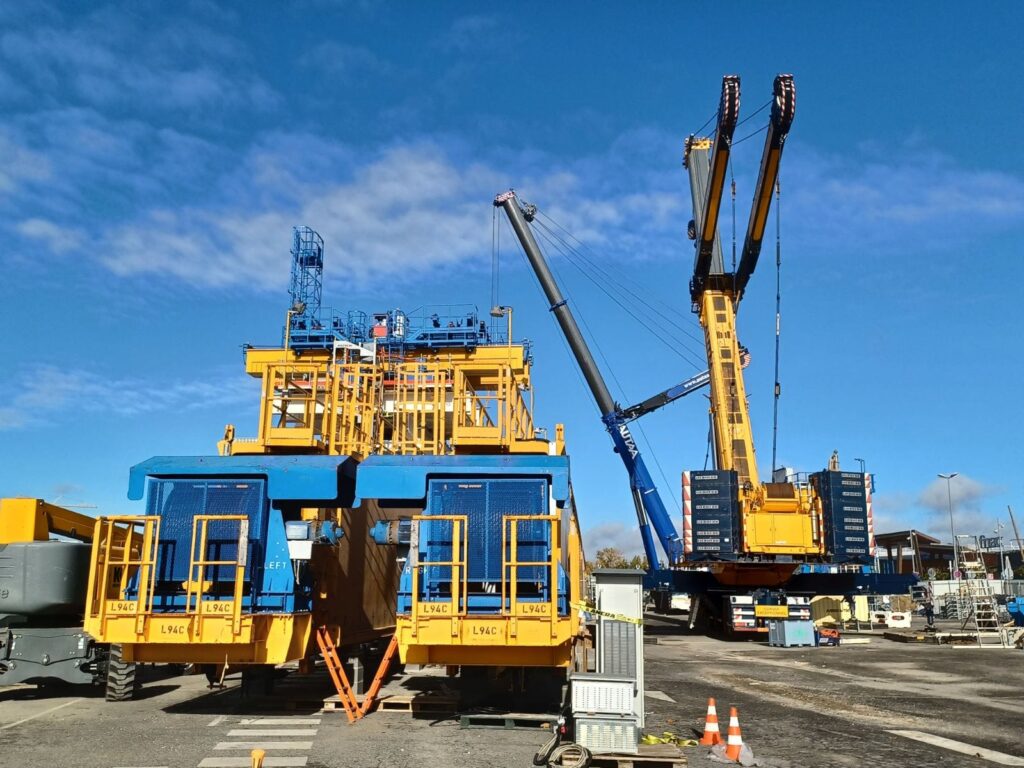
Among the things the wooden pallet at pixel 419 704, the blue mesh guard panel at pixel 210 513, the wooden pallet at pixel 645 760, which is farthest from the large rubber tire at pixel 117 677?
the wooden pallet at pixel 645 760

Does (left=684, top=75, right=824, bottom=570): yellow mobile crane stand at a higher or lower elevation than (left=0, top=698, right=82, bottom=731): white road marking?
higher

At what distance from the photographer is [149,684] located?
14906 mm

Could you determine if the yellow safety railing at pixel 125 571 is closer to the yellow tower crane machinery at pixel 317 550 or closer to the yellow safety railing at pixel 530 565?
the yellow tower crane machinery at pixel 317 550

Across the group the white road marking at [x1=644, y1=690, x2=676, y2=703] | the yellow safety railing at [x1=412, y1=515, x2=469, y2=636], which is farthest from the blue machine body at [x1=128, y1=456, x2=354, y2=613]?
the white road marking at [x1=644, y1=690, x2=676, y2=703]

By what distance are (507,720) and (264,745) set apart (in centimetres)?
298

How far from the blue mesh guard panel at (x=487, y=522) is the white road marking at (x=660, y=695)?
187 inches

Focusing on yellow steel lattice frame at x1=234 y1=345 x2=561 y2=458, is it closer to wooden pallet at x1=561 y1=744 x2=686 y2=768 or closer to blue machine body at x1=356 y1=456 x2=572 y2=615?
blue machine body at x1=356 y1=456 x2=572 y2=615

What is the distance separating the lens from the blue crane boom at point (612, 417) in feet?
119

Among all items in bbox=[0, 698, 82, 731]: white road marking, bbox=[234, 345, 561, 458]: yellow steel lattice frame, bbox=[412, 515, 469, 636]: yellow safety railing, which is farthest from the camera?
bbox=[234, 345, 561, 458]: yellow steel lattice frame

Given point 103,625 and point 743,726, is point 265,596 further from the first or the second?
point 743,726

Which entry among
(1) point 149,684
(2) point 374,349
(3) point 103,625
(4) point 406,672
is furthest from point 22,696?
(2) point 374,349

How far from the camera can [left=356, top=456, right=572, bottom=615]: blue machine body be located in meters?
10.8

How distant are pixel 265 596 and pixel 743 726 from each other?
6823 mm

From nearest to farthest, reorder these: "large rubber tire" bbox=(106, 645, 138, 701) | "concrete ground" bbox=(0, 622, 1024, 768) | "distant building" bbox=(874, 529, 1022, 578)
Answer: "concrete ground" bbox=(0, 622, 1024, 768), "large rubber tire" bbox=(106, 645, 138, 701), "distant building" bbox=(874, 529, 1022, 578)
